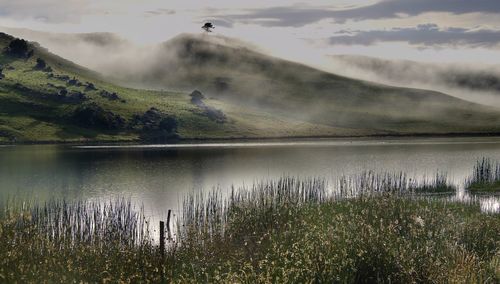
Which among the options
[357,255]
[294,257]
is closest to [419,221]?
[357,255]

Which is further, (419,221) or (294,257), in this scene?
(419,221)

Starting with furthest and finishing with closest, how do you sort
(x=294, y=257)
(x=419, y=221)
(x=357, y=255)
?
(x=419, y=221), (x=294, y=257), (x=357, y=255)

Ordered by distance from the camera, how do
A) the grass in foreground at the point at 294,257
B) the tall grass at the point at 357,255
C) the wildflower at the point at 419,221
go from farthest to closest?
the wildflower at the point at 419,221 < the grass in foreground at the point at 294,257 < the tall grass at the point at 357,255

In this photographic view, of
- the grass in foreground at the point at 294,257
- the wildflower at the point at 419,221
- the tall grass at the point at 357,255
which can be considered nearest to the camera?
the tall grass at the point at 357,255

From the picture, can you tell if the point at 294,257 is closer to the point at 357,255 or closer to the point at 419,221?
the point at 357,255

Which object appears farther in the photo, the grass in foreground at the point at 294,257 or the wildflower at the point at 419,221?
the wildflower at the point at 419,221

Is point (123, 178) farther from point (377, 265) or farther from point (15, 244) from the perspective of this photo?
point (377, 265)

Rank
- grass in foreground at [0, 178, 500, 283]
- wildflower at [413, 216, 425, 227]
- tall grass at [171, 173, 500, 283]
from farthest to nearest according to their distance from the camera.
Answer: wildflower at [413, 216, 425, 227]
grass in foreground at [0, 178, 500, 283]
tall grass at [171, 173, 500, 283]

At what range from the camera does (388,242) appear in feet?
78.1

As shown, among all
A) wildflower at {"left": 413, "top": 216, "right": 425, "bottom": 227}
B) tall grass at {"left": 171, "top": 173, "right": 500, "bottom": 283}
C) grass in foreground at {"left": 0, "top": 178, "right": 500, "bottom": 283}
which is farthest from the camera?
wildflower at {"left": 413, "top": 216, "right": 425, "bottom": 227}

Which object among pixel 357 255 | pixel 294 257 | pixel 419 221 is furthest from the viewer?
pixel 419 221

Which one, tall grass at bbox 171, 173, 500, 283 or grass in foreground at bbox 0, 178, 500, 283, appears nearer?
tall grass at bbox 171, 173, 500, 283

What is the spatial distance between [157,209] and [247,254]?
29.2 m

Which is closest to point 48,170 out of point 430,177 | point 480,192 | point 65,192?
point 65,192
